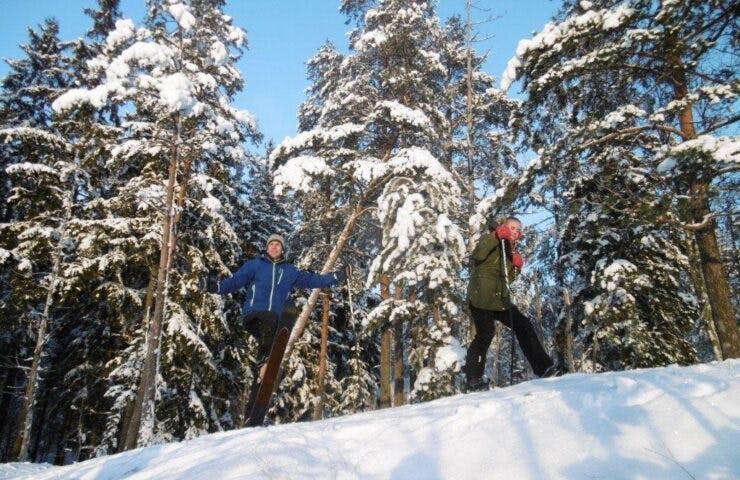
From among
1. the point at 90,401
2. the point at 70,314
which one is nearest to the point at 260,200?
the point at 70,314

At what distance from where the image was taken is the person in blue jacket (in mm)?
5809

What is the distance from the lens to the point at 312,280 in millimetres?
6531

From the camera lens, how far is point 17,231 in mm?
15141

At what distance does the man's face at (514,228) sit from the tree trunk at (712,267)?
3.16 metres

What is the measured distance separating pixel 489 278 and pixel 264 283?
2.78 meters

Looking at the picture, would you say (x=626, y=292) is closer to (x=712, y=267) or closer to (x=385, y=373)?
(x=712, y=267)

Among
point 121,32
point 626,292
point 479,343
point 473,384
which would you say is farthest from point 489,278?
point 121,32

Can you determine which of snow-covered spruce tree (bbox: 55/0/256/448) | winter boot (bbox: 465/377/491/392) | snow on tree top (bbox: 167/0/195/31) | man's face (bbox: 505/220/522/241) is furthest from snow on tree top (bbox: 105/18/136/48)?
winter boot (bbox: 465/377/491/392)

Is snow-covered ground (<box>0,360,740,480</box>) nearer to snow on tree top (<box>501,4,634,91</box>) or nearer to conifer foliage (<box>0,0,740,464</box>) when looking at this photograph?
conifer foliage (<box>0,0,740,464</box>)

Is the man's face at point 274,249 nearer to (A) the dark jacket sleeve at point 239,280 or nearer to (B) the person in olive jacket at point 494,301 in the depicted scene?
(A) the dark jacket sleeve at point 239,280

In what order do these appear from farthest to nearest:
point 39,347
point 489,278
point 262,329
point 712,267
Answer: point 39,347 → point 712,267 → point 489,278 → point 262,329

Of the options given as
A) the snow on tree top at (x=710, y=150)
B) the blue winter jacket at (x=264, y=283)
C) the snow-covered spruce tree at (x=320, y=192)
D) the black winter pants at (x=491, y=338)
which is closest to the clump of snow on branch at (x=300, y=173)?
the snow-covered spruce tree at (x=320, y=192)

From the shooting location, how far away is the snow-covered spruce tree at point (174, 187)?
10781mm

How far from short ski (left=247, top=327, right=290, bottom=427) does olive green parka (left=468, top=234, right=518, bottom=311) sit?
243 centimetres
